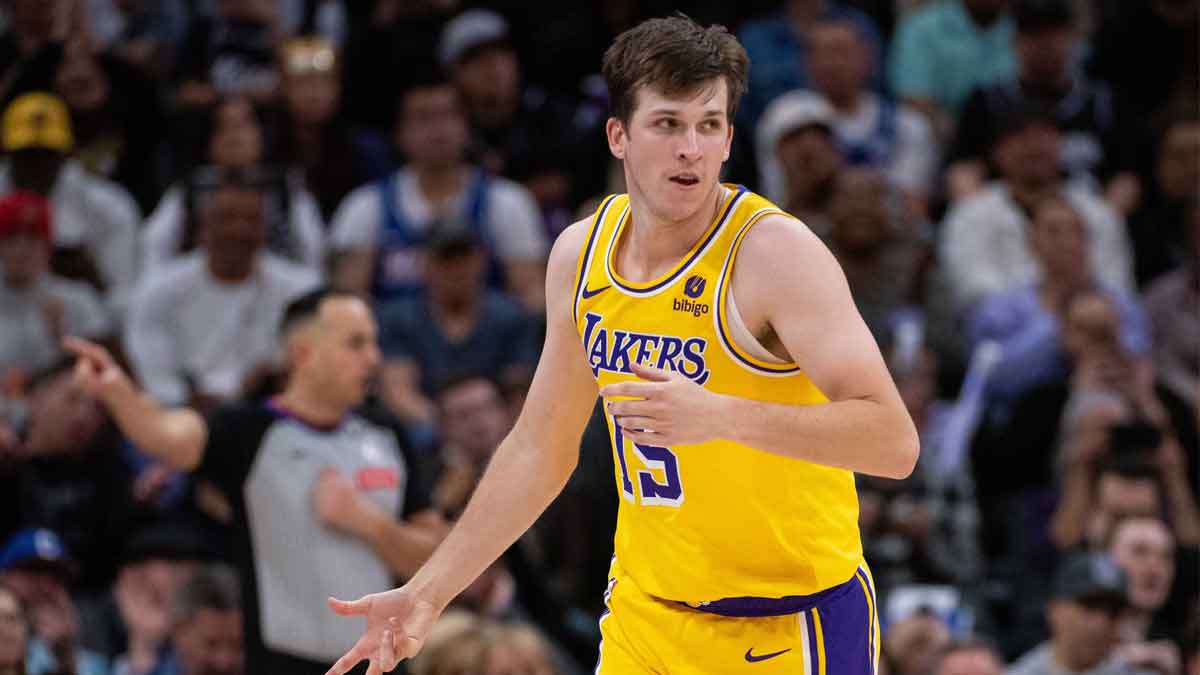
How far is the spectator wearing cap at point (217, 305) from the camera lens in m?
9.84

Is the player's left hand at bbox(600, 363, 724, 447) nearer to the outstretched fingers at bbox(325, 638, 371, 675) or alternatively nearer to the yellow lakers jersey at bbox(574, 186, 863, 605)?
the yellow lakers jersey at bbox(574, 186, 863, 605)

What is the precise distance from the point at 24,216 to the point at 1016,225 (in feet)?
18.3

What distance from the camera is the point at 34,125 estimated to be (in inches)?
413

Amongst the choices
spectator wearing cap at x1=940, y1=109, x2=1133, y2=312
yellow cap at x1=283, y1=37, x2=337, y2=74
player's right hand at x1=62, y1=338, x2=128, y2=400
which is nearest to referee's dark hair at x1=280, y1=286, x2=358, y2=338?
player's right hand at x1=62, y1=338, x2=128, y2=400

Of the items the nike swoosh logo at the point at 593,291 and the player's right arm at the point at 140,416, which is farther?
the player's right arm at the point at 140,416

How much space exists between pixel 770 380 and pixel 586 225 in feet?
2.47

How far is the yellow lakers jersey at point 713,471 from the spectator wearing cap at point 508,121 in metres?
6.70

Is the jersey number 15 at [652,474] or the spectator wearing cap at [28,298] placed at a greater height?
the jersey number 15 at [652,474]

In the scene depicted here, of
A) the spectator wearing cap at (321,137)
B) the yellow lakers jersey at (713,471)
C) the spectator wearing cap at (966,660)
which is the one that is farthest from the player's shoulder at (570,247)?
the spectator wearing cap at (321,137)

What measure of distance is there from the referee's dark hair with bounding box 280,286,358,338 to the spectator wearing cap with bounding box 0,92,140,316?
3.41 metres

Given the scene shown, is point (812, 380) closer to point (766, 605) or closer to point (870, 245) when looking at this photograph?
point (766, 605)

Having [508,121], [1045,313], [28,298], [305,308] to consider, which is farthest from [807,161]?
[28,298]

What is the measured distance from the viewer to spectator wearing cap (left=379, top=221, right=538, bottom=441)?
9.91 meters

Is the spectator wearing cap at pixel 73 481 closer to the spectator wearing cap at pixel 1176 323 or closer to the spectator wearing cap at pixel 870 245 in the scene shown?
the spectator wearing cap at pixel 870 245
